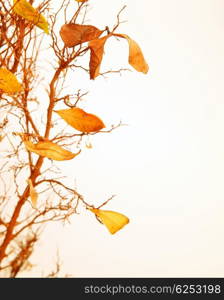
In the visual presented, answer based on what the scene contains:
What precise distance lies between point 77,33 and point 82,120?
0.69 ft

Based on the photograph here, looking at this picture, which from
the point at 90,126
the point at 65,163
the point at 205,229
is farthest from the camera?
the point at 205,229

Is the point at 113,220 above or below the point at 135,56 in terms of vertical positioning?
below

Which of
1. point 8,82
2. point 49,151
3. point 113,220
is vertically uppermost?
point 8,82

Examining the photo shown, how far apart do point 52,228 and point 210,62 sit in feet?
3.76

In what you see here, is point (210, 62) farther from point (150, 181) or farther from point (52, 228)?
point (52, 228)

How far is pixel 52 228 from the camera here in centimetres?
185

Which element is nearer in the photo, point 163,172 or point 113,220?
point 113,220

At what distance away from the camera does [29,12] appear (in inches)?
33.8

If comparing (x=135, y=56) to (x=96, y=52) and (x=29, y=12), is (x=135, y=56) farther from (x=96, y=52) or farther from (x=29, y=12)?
(x=29, y=12)

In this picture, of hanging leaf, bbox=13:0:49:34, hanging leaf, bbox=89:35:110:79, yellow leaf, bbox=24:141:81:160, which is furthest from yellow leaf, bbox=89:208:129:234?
hanging leaf, bbox=13:0:49:34

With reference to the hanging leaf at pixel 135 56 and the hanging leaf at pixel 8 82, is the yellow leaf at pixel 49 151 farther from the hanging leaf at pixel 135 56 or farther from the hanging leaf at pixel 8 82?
the hanging leaf at pixel 135 56

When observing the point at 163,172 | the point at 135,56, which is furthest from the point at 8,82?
the point at 163,172

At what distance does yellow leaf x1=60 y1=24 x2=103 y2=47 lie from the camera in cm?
85
